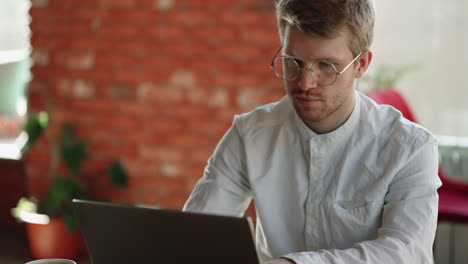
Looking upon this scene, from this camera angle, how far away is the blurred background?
3.30m

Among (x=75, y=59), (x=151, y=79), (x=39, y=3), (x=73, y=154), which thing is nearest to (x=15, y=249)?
(x=73, y=154)

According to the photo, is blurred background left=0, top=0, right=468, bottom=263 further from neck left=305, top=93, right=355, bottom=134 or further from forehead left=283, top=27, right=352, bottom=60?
forehead left=283, top=27, right=352, bottom=60

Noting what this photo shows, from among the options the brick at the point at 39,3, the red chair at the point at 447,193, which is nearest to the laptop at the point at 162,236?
the red chair at the point at 447,193

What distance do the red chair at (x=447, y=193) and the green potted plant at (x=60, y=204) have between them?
1.54 meters

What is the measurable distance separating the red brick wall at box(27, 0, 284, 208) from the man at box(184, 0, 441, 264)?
165 cm

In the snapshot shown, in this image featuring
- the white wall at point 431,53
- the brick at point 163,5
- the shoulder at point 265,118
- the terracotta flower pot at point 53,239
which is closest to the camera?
→ the shoulder at point 265,118

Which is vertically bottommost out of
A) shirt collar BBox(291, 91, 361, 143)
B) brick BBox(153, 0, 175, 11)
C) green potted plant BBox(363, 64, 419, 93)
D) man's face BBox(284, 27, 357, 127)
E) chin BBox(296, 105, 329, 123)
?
green potted plant BBox(363, 64, 419, 93)

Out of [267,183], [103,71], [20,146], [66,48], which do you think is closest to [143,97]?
[103,71]

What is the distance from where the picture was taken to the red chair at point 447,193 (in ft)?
8.94

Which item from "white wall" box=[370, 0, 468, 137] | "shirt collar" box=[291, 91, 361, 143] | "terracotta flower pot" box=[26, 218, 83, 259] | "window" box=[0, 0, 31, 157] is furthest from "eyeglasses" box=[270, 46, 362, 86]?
"window" box=[0, 0, 31, 157]

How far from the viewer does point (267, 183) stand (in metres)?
1.63

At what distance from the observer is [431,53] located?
3.31 m

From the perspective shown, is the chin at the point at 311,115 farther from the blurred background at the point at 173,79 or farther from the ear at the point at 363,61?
the blurred background at the point at 173,79

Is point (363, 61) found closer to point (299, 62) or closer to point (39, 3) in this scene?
point (299, 62)
